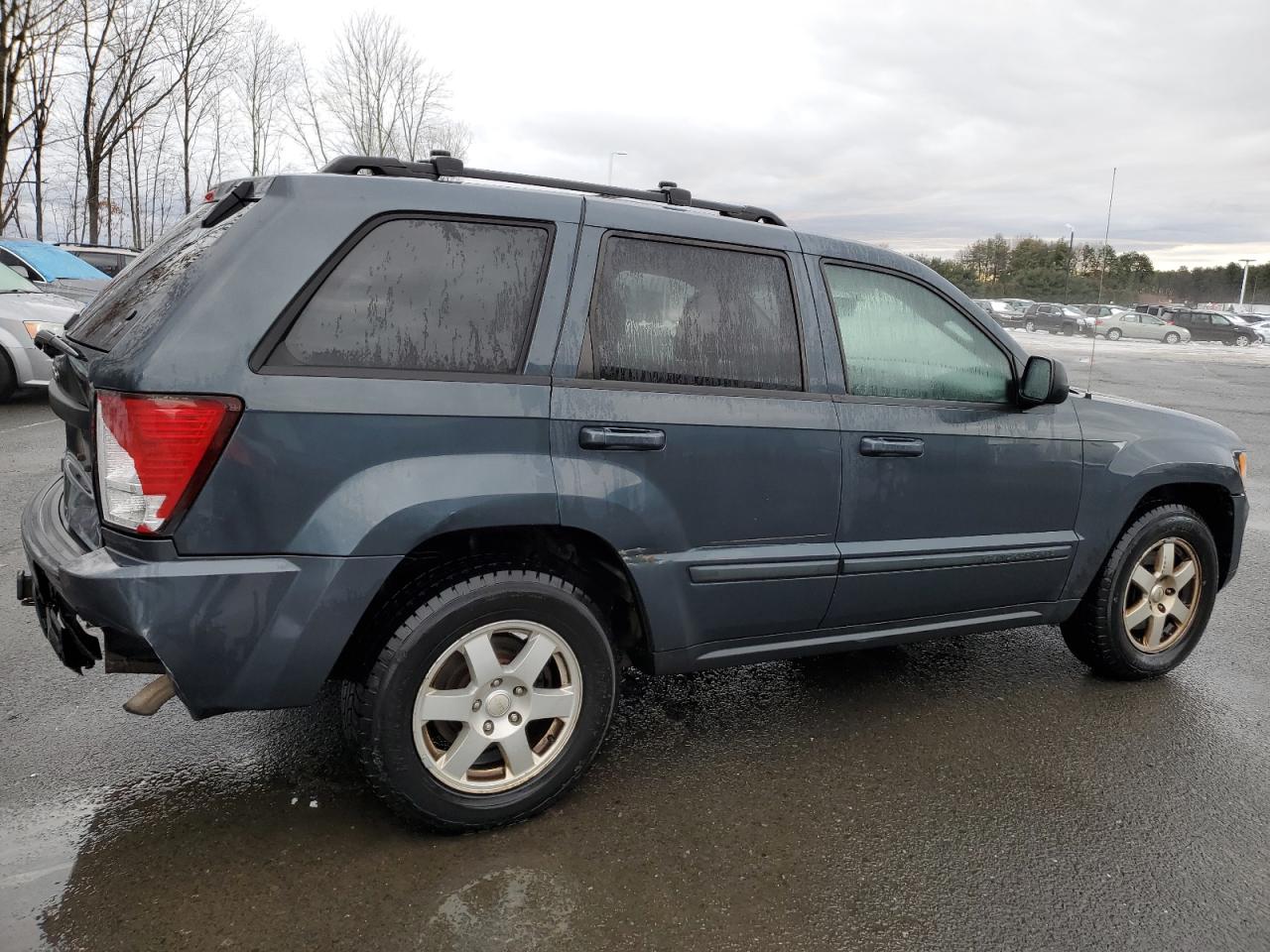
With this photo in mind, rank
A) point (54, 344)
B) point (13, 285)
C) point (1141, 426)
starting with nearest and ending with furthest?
point (54, 344)
point (1141, 426)
point (13, 285)

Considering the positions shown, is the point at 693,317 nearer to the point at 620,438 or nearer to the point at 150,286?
the point at 620,438

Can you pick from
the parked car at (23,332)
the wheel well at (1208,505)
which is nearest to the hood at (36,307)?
the parked car at (23,332)

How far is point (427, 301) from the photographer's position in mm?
2559

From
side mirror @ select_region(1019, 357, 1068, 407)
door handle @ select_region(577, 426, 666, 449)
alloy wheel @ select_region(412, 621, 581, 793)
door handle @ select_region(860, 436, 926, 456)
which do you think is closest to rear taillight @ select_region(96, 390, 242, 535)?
alloy wheel @ select_region(412, 621, 581, 793)

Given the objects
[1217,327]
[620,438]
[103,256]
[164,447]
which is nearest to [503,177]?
[620,438]

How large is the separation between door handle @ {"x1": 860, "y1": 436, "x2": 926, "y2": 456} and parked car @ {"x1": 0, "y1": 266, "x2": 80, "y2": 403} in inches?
356

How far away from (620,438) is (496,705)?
2.80 ft

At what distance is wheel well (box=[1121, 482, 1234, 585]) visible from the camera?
393cm

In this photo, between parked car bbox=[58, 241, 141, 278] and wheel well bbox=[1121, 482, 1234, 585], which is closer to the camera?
wheel well bbox=[1121, 482, 1234, 585]

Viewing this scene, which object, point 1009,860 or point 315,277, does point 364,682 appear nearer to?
point 315,277

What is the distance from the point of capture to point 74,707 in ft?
11.1

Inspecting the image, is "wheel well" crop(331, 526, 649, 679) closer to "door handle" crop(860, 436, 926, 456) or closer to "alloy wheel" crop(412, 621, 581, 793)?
"alloy wheel" crop(412, 621, 581, 793)

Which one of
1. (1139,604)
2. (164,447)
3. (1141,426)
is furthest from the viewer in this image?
(1139,604)

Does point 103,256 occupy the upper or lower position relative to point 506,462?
upper
